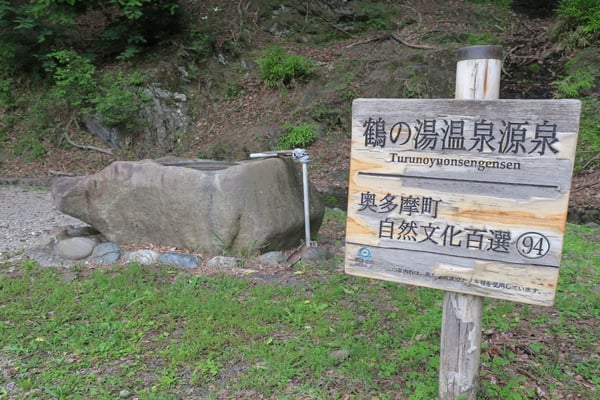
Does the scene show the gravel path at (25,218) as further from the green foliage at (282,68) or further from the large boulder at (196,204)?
the green foliage at (282,68)

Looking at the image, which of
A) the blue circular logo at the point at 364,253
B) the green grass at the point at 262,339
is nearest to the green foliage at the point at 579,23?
the green grass at the point at 262,339

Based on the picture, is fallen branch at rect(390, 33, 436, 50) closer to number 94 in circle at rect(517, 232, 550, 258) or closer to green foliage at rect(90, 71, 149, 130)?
green foliage at rect(90, 71, 149, 130)

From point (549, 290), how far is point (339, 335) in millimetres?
1578

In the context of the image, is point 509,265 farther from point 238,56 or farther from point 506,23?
point 506,23

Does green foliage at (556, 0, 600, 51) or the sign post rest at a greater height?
green foliage at (556, 0, 600, 51)

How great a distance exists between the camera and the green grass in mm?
2805

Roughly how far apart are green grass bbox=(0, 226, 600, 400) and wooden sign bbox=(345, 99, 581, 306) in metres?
0.86

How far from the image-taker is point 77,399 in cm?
274

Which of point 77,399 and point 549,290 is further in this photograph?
point 77,399

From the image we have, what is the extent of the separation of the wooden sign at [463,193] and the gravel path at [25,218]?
4.39 metres

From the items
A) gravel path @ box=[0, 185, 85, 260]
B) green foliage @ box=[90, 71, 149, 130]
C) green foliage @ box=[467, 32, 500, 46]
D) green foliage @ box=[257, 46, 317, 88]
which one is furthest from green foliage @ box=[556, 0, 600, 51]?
gravel path @ box=[0, 185, 85, 260]

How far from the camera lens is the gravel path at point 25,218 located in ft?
18.1

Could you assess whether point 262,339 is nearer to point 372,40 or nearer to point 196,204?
point 196,204

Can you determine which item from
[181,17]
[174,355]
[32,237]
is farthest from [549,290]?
[181,17]
